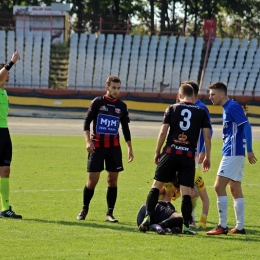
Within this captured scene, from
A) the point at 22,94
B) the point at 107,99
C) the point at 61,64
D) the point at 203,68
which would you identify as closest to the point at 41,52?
the point at 61,64

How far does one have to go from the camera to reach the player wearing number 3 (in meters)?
9.18

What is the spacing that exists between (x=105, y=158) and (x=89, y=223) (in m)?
0.99

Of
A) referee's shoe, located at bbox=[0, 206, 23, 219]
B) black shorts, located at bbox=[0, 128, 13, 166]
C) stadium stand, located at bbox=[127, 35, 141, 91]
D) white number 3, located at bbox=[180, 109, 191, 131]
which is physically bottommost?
stadium stand, located at bbox=[127, 35, 141, 91]

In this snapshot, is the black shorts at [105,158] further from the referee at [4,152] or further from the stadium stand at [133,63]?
the stadium stand at [133,63]

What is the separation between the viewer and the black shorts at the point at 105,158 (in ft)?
33.6

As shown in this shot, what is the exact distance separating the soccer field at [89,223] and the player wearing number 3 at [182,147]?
1.56 ft

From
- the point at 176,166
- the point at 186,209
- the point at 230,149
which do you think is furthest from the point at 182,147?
the point at 186,209

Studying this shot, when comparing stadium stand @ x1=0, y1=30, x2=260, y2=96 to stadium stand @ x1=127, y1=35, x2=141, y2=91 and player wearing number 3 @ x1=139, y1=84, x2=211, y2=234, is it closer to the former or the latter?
stadium stand @ x1=127, y1=35, x2=141, y2=91

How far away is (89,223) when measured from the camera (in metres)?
9.86

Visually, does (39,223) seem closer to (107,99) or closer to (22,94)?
(107,99)

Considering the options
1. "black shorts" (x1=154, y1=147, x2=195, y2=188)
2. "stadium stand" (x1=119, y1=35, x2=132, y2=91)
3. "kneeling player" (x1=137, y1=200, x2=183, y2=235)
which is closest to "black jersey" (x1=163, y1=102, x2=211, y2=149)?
"black shorts" (x1=154, y1=147, x2=195, y2=188)

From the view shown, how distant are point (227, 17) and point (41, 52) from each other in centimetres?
2086

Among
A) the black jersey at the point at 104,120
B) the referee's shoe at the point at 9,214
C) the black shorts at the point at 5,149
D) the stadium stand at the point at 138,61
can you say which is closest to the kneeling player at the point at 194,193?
the black jersey at the point at 104,120

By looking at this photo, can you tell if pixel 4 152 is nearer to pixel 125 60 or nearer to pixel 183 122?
pixel 183 122
